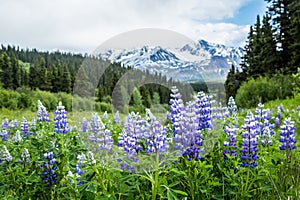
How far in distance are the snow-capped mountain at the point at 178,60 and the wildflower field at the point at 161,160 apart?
11.9 inches

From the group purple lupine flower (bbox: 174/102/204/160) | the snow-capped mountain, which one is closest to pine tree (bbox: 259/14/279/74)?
the snow-capped mountain

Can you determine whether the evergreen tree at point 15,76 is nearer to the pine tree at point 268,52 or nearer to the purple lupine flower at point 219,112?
the pine tree at point 268,52

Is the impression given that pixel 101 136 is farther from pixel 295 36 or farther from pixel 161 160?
pixel 295 36

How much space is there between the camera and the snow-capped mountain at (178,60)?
10.3ft

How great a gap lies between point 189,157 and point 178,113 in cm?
34

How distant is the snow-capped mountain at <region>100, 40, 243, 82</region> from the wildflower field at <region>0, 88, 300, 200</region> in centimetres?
30

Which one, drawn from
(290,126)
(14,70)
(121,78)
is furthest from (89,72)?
(14,70)

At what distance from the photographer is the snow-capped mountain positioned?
314 cm

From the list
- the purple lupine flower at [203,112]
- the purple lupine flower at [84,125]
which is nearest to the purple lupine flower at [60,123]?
the purple lupine flower at [84,125]

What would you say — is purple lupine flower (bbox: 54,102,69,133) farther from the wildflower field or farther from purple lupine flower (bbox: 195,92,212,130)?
purple lupine flower (bbox: 195,92,212,130)

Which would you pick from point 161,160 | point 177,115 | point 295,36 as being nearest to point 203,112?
point 177,115

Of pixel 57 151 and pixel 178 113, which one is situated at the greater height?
pixel 178 113

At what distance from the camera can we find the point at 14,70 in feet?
140

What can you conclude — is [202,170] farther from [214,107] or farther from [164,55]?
[164,55]
